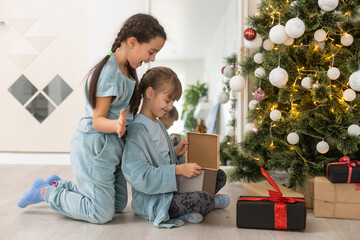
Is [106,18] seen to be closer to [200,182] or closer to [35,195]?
[35,195]

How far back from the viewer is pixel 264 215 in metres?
1.57

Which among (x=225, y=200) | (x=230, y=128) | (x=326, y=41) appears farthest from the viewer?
(x=230, y=128)

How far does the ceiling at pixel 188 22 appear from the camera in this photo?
3.82 metres

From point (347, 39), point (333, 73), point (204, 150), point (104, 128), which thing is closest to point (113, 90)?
point (104, 128)

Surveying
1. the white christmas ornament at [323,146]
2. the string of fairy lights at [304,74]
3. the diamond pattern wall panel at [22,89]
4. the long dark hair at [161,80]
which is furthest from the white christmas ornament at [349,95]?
the diamond pattern wall panel at [22,89]

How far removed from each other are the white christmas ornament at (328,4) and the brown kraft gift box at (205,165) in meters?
0.82

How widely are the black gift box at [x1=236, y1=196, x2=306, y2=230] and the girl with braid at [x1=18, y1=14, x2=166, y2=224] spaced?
1.82ft

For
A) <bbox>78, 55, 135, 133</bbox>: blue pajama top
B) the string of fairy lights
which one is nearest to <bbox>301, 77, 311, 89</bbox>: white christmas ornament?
the string of fairy lights

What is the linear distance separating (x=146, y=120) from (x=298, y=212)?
76 cm

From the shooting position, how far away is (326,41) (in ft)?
6.64

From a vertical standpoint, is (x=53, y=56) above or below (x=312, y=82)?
above

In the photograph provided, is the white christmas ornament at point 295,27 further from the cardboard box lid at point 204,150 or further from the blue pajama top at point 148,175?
the blue pajama top at point 148,175

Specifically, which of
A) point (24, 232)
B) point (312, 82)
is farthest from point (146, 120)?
point (312, 82)

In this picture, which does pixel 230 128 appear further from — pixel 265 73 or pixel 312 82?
pixel 312 82
